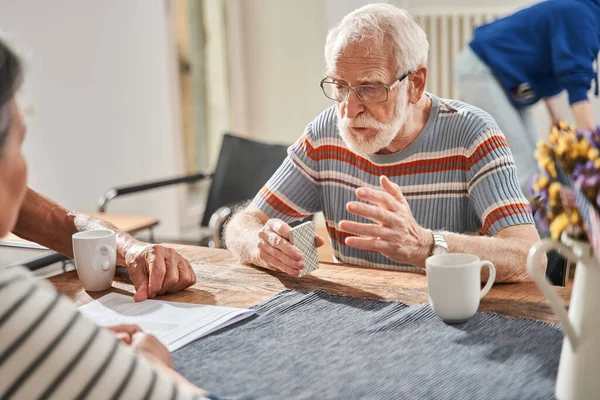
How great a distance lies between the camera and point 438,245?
1.60m

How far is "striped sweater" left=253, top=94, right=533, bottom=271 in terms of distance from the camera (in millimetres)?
1815

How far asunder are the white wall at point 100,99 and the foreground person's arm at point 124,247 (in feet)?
4.58

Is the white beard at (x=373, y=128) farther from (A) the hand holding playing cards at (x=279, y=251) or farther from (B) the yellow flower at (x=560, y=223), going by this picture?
(B) the yellow flower at (x=560, y=223)

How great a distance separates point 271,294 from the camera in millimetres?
1495

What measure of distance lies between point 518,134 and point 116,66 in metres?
1.93

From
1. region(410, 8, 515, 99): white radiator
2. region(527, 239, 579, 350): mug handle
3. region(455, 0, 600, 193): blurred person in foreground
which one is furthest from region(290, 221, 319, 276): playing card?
region(410, 8, 515, 99): white radiator

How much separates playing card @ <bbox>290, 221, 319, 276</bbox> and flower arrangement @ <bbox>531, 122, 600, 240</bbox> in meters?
0.69

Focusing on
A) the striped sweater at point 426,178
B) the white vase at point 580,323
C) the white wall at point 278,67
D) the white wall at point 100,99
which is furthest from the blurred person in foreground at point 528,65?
the white vase at point 580,323

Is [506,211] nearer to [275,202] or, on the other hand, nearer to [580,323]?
[275,202]

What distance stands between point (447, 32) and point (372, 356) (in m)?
3.72

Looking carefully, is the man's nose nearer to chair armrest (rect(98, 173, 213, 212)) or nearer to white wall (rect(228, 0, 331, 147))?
chair armrest (rect(98, 173, 213, 212))

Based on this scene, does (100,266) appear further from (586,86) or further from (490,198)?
(586,86)

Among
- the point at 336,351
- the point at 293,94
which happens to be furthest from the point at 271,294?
the point at 293,94

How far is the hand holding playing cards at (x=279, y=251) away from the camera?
1.61m
